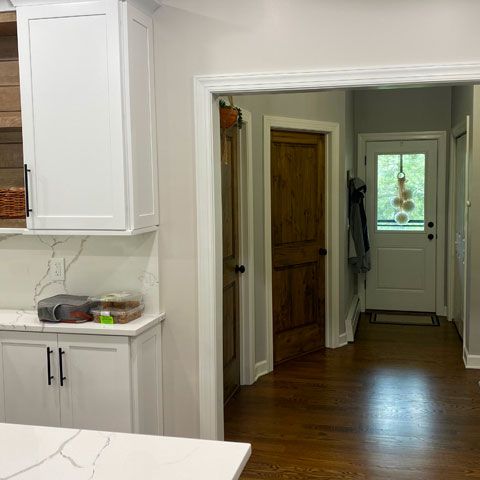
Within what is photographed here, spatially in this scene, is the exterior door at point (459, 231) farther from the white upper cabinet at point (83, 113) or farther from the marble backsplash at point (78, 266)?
the white upper cabinet at point (83, 113)

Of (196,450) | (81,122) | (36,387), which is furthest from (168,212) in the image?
(196,450)

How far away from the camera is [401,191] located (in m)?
7.11

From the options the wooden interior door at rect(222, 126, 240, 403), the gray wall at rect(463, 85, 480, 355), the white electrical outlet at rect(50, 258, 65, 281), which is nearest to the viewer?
the white electrical outlet at rect(50, 258, 65, 281)

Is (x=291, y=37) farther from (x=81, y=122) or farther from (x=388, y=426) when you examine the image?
(x=388, y=426)

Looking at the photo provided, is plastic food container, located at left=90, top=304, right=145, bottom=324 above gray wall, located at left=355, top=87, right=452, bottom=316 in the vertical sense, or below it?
below

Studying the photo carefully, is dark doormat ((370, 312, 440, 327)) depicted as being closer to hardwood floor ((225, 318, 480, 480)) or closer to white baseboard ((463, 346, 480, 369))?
hardwood floor ((225, 318, 480, 480))

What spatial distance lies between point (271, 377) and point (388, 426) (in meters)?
1.22

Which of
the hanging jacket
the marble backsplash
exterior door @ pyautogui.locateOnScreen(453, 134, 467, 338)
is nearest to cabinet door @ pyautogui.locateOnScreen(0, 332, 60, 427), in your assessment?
the marble backsplash

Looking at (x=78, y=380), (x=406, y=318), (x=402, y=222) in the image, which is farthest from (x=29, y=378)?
(x=402, y=222)

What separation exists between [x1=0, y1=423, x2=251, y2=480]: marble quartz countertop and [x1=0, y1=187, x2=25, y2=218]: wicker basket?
163 centimetres

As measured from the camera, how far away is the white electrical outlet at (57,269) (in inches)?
128

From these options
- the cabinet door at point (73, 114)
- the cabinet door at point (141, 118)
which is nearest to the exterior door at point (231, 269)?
the cabinet door at point (141, 118)

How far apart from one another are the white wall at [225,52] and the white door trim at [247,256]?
5.04 ft

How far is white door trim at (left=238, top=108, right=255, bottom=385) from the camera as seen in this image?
4.61 metres
